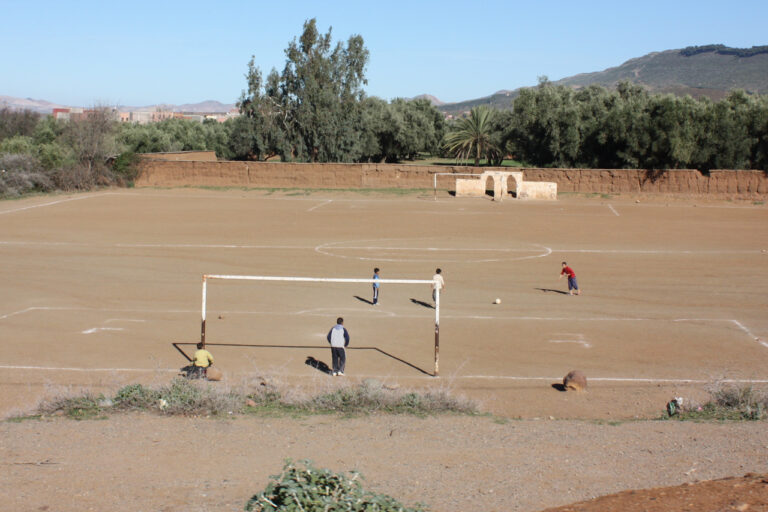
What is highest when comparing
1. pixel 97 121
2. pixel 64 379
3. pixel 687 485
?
pixel 97 121

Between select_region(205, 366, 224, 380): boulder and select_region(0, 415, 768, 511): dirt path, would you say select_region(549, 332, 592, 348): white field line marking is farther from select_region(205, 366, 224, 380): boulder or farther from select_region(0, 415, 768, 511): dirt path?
select_region(205, 366, 224, 380): boulder

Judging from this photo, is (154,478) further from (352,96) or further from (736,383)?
(352,96)

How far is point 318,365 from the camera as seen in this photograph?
18328 mm

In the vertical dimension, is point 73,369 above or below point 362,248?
below

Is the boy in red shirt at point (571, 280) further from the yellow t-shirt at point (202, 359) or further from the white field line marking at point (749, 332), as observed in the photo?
the yellow t-shirt at point (202, 359)

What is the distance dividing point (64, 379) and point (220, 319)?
6.41 meters

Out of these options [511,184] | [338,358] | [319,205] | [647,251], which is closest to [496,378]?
[338,358]

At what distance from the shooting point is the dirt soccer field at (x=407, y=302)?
57.0ft

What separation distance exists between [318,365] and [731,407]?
8.78 m

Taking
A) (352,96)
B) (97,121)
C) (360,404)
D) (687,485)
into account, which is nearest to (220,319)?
(360,404)

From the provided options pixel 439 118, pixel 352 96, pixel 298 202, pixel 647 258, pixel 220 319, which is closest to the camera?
pixel 220 319

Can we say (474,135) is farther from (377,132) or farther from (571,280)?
(571,280)

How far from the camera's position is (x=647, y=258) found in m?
33.6

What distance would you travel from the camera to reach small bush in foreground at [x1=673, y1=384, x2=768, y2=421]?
1348cm
